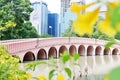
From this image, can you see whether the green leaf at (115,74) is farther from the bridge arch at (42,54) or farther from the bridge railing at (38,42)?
the bridge arch at (42,54)

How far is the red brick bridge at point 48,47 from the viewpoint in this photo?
1474 cm

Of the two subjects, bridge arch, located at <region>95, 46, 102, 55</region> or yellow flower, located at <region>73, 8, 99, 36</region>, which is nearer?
yellow flower, located at <region>73, 8, 99, 36</region>

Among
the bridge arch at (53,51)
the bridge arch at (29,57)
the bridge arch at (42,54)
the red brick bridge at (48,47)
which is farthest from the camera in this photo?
the bridge arch at (53,51)

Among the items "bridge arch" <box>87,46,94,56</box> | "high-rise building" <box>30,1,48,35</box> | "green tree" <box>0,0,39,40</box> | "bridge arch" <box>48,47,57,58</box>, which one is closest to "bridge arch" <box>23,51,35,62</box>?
"green tree" <box>0,0,39,40</box>

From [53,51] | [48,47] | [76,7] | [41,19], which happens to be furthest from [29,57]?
[41,19]

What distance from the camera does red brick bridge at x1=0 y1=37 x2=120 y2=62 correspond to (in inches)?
580

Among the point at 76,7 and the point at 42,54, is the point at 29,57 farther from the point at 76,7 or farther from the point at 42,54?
the point at 76,7

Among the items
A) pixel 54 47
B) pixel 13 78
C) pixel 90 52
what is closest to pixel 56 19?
pixel 90 52

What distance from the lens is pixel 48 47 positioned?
17469 mm

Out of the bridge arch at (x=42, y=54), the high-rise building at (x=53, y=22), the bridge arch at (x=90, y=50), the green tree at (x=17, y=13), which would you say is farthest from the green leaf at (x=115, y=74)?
the high-rise building at (x=53, y=22)

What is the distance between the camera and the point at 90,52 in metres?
23.2

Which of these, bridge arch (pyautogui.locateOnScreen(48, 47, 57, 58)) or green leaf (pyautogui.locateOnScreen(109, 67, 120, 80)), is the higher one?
green leaf (pyautogui.locateOnScreen(109, 67, 120, 80))

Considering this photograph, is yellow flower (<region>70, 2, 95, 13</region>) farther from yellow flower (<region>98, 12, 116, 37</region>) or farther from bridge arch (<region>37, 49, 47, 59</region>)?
bridge arch (<region>37, 49, 47, 59</region>)

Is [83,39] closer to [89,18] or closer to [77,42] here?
[77,42]
